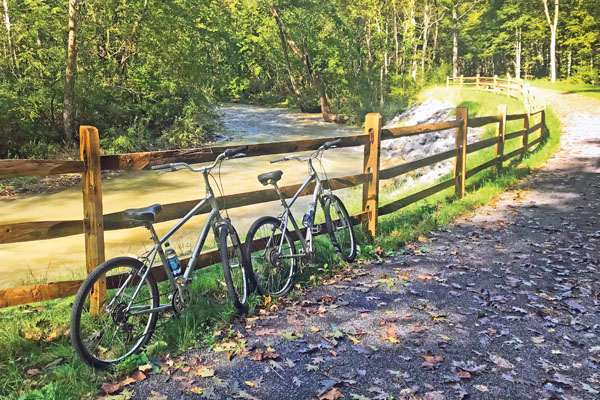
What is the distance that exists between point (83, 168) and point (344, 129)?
97.6ft

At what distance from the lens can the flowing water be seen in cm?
946

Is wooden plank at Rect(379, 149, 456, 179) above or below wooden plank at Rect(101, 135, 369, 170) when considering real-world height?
below

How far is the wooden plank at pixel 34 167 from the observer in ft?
11.5

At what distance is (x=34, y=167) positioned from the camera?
3.67 meters

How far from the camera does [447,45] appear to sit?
66562 millimetres

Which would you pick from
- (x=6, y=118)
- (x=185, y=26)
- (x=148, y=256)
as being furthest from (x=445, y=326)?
(x=185, y=26)

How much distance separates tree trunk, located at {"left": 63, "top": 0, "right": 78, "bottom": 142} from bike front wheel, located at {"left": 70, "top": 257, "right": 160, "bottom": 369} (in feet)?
52.7

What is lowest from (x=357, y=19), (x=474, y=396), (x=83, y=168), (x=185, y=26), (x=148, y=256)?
(x=474, y=396)

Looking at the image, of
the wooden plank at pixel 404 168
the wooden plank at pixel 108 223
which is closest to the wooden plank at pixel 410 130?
the wooden plank at pixel 404 168

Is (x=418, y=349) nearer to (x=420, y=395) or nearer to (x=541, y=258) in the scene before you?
(x=420, y=395)

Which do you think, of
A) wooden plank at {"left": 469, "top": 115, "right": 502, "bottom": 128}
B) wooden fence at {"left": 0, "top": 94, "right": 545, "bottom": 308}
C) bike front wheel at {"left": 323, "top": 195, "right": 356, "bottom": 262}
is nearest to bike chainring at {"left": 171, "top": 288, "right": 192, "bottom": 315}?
wooden fence at {"left": 0, "top": 94, "right": 545, "bottom": 308}

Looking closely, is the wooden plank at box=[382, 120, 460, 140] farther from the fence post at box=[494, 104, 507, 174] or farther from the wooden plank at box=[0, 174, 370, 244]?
the fence post at box=[494, 104, 507, 174]

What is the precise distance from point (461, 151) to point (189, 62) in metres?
18.4

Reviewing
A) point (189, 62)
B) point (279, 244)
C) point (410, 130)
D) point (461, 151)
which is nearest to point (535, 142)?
point (461, 151)
